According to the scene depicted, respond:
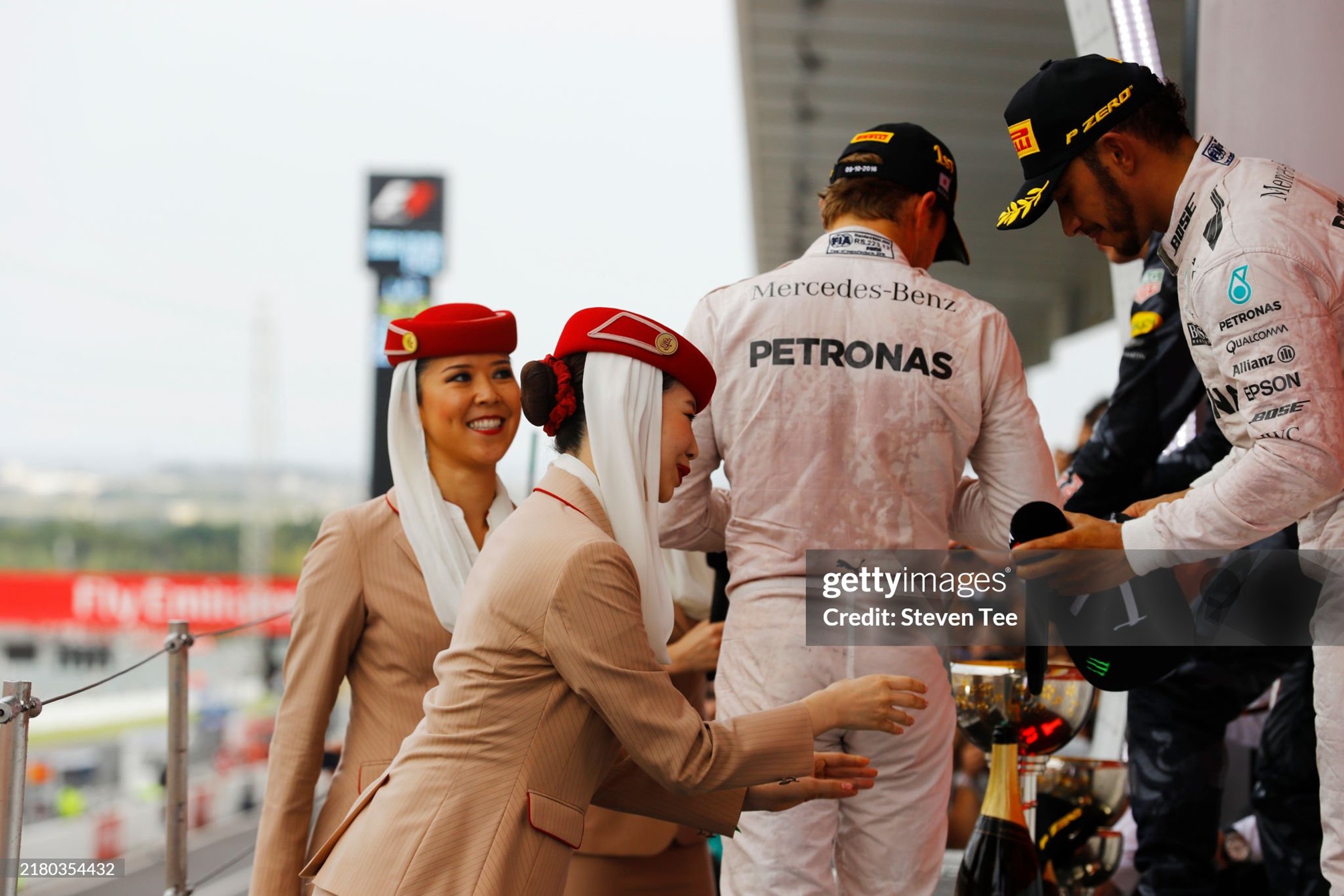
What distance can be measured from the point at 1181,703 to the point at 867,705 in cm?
143

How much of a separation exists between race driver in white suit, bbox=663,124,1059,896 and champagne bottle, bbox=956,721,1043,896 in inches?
3.5

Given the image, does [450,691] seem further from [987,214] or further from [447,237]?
[987,214]

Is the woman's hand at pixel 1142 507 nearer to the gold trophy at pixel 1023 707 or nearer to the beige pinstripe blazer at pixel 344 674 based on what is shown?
the gold trophy at pixel 1023 707

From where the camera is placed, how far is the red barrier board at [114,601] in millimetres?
39844

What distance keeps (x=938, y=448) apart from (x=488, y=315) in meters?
0.91

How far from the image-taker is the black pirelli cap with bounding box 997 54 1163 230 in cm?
195

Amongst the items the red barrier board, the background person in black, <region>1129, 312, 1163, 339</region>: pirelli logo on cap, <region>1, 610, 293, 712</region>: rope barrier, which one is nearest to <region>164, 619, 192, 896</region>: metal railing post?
<region>1, 610, 293, 712</region>: rope barrier

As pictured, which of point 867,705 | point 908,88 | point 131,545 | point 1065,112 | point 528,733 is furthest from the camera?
point 131,545

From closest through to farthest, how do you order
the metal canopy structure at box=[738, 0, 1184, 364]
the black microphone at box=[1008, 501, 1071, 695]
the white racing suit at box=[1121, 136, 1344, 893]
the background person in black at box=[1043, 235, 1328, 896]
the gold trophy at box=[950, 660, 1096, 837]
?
the white racing suit at box=[1121, 136, 1344, 893] → the black microphone at box=[1008, 501, 1071, 695] → the gold trophy at box=[950, 660, 1096, 837] → the background person in black at box=[1043, 235, 1328, 896] → the metal canopy structure at box=[738, 0, 1184, 364]

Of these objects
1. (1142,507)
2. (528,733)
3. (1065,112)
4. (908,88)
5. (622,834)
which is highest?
(908,88)

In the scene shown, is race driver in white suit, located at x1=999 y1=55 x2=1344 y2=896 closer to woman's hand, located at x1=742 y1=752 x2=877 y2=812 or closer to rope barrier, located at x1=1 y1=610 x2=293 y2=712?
woman's hand, located at x1=742 y1=752 x2=877 y2=812

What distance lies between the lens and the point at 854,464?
221 cm

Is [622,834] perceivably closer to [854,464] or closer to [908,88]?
[854,464]

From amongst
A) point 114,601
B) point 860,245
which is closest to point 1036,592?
point 860,245
